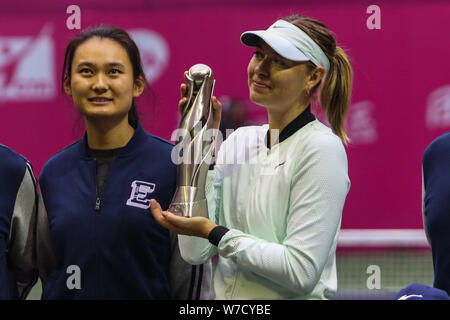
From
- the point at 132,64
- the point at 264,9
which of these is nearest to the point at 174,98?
the point at 264,9

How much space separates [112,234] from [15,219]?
0.28m

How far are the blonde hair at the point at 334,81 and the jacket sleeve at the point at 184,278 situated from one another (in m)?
0.52

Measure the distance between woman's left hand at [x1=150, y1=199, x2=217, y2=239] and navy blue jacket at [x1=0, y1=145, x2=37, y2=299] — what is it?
48 centimetres

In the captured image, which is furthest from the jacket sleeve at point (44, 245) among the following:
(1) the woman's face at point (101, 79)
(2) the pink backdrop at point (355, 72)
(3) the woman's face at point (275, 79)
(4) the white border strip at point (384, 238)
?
(4) the white border strip at point (384, 238)

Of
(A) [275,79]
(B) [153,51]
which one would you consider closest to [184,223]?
(A) [275,79]

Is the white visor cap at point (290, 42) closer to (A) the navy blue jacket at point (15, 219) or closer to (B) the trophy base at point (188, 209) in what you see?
(B) the trophy base at point (188, 209)

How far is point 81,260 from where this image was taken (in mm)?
1793

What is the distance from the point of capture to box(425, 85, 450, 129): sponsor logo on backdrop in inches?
210

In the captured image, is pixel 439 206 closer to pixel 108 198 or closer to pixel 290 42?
pixel 290 42

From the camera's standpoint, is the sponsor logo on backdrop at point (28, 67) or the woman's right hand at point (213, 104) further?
the sponsor logo on backdrop at point (28, 67)

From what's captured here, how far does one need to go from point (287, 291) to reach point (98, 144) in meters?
0.68

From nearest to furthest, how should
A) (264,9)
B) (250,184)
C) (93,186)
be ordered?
(250,184) < (93,186) < (264,9)

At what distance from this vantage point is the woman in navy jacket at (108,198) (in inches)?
70.8
